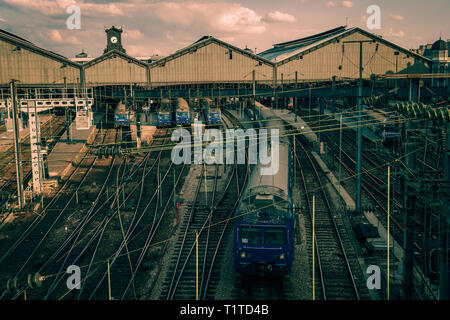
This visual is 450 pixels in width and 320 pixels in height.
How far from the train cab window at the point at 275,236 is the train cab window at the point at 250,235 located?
27 centimetres

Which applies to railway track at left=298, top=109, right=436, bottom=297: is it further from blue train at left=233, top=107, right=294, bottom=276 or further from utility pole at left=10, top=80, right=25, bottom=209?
utility pole at left=10, top=80, right=25, bottom=209

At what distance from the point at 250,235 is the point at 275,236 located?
88cm

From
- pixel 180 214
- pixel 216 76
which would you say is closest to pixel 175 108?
pixel 216 76

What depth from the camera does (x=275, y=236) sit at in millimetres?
15367

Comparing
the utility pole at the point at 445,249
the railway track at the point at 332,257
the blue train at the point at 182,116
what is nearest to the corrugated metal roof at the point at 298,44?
the blue train at the point at 182,116

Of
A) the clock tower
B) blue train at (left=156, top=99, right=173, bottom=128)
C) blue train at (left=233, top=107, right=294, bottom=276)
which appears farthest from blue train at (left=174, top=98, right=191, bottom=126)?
the clock tower

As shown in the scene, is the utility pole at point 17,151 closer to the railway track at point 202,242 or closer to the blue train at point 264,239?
the railway track at point 202,242

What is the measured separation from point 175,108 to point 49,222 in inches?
829

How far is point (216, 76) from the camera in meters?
50.4

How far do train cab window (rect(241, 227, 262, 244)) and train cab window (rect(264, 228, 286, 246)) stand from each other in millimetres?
265

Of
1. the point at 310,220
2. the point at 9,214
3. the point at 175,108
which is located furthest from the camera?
the point at 175,108
